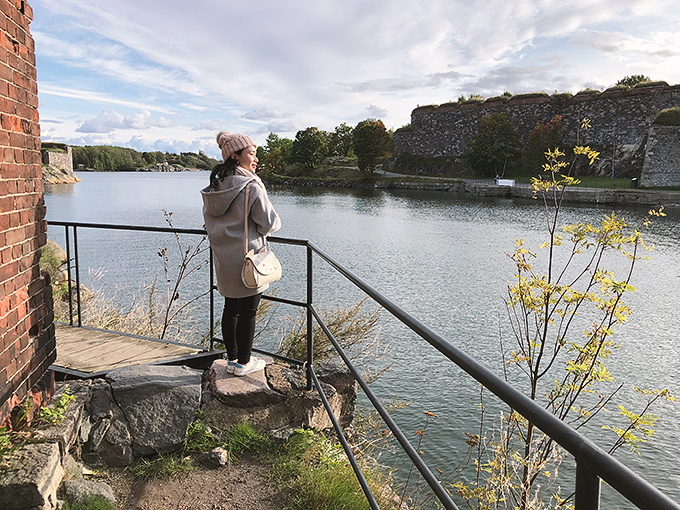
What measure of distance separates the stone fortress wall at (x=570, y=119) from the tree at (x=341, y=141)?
15.3 meters

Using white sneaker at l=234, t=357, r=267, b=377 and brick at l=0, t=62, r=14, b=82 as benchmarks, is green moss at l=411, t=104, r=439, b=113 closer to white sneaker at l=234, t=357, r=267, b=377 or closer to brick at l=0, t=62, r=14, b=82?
white sneaker at l=234, t=357, r=267, b=377

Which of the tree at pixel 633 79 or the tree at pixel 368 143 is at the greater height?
the tree at pixel 633 79

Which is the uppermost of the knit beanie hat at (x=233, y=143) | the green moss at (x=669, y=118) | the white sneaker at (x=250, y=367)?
the green moss at (x=669, y=118)

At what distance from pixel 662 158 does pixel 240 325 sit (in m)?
37.1

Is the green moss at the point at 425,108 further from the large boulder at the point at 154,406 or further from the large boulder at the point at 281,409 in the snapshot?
the large boulder at the point at 154,406

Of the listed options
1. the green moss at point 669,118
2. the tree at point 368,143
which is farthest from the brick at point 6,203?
the tree at point 368,143

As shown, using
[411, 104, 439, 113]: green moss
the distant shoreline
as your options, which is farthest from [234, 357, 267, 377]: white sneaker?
[411, 104, 439, 113]: green moss

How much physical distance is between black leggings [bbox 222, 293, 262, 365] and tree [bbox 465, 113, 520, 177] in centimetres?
4570

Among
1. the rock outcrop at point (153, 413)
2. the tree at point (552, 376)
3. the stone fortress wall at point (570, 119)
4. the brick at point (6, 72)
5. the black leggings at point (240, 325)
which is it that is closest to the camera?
the brick at point (6, 72)

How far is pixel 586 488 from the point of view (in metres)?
0.68

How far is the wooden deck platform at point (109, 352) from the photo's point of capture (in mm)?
3369

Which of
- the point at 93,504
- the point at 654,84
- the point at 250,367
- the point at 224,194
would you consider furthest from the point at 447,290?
the point at 654,84

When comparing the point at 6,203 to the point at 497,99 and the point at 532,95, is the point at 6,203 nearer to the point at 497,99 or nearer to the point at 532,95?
the point at 532,95

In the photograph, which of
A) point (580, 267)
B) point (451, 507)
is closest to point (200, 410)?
point (451, 507)
